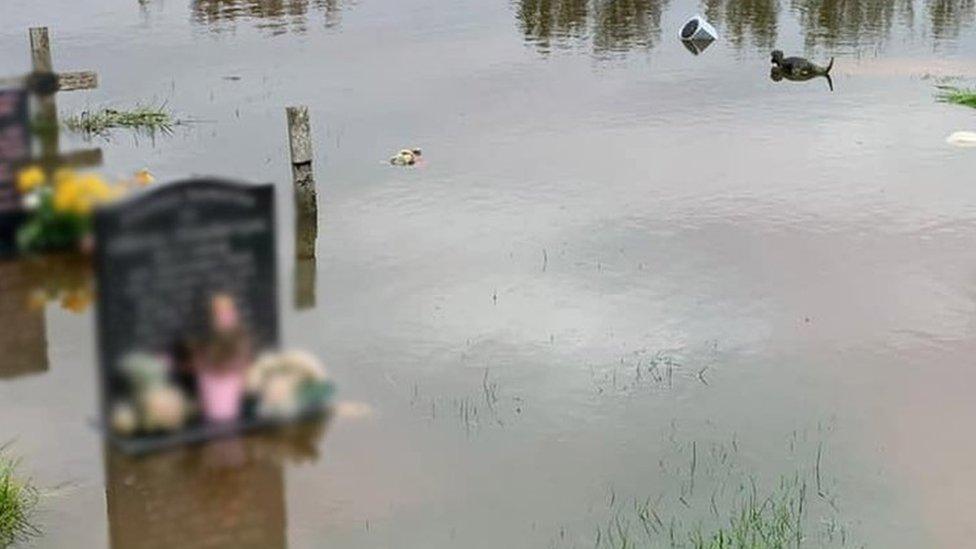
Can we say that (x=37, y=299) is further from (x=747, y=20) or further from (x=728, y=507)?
(x=747, y=20)

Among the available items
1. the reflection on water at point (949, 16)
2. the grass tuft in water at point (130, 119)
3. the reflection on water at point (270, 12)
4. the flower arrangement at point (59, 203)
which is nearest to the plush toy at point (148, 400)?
the flower arrangement at point (59, 203)

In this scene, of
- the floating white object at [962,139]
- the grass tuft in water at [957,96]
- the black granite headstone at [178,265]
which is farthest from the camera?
the grass tuft in water at [957,96]

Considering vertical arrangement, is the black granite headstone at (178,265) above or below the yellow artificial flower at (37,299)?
above

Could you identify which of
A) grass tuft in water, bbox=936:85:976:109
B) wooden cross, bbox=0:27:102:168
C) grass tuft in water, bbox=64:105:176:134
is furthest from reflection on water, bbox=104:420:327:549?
grass tuft in water, bbox=936:85:976:109

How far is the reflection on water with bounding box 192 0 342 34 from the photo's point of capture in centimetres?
1449

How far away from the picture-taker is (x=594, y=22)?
15.8 m

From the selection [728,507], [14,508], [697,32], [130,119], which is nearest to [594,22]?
[697,32]

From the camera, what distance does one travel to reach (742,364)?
6.71 metres

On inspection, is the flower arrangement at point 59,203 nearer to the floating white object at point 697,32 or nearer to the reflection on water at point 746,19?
the floating white object at point 697,32

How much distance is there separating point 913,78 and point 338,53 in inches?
226

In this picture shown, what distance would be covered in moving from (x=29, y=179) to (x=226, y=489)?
0.90 meters

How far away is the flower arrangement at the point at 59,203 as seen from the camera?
1.89 meters

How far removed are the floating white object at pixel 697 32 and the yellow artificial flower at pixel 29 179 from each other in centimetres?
1296

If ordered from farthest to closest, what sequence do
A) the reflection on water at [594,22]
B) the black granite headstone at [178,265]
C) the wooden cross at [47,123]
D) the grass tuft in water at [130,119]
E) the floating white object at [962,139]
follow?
the reflection on water at [594,22]
the floating white object at [962,139]
the grass tuft in water at [130,119]
the wooden cross at [47,123]
the black granite headstone at [178,265]
